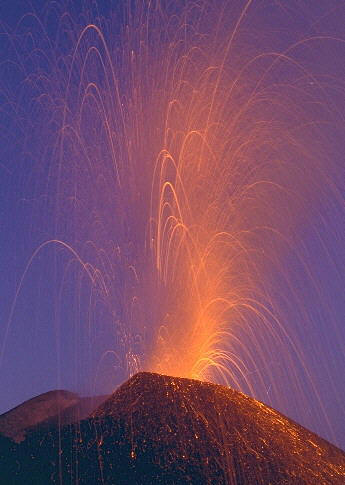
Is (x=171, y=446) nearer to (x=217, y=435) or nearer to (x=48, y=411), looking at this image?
(x=217, y=435)

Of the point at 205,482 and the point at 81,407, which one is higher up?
the point at 81,407

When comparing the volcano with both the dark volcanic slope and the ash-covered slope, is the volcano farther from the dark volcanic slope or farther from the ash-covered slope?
the ash-covered slope

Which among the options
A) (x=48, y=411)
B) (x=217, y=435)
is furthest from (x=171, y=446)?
(x=48, y=411)

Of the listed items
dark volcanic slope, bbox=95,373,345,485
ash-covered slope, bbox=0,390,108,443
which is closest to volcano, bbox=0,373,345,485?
dark volcanic slope, bbox=95,373,345,485

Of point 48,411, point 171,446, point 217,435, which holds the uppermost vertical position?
point 48,411

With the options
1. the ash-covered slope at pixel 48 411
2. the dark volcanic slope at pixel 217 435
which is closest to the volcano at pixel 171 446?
the dark volcanic slope at pixel 217 435

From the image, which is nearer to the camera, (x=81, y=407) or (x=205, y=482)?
(x=205, y=482)

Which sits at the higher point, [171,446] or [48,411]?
[48,411]

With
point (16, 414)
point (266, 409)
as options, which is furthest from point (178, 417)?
point (16, 414)

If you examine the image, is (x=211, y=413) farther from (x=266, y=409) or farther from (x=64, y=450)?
(x=64, y=450)
